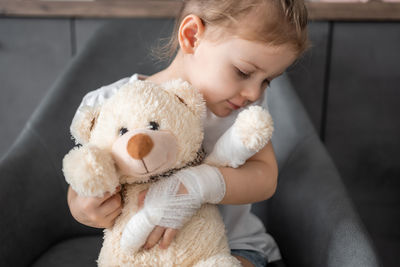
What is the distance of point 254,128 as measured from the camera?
54 cm

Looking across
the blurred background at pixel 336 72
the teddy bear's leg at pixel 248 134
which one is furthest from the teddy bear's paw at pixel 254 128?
the blurred background at pixel 336 72

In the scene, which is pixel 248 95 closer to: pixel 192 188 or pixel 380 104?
pixel 192 188

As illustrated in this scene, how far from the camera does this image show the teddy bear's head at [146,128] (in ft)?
1.56

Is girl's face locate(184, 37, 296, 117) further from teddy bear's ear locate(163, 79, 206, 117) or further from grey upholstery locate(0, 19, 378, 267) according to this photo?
grey upholstery locate(0, 19, 378, 267)

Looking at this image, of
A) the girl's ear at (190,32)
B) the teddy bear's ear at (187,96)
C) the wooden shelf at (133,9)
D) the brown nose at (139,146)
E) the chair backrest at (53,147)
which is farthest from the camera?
the wooden shelf at (133,9)

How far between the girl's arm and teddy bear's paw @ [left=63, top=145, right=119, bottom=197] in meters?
0.18

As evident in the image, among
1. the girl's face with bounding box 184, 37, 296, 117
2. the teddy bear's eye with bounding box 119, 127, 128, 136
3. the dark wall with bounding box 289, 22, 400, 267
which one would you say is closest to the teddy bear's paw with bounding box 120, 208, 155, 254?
the teddy bear's eye with bounding box 119, 127, 128, 136

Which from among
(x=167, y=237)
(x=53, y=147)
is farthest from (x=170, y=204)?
(x=53, y=147)

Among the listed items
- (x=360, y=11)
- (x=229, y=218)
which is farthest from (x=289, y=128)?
(x=360, y=11)

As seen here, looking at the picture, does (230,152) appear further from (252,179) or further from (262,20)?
(262,20)

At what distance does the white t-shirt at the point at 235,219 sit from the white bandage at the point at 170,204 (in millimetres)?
219

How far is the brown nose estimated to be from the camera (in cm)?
46

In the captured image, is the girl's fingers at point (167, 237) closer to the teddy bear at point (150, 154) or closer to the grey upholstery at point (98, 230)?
the teddy bear at point (150, 154)

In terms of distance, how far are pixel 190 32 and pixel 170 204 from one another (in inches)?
13.0
